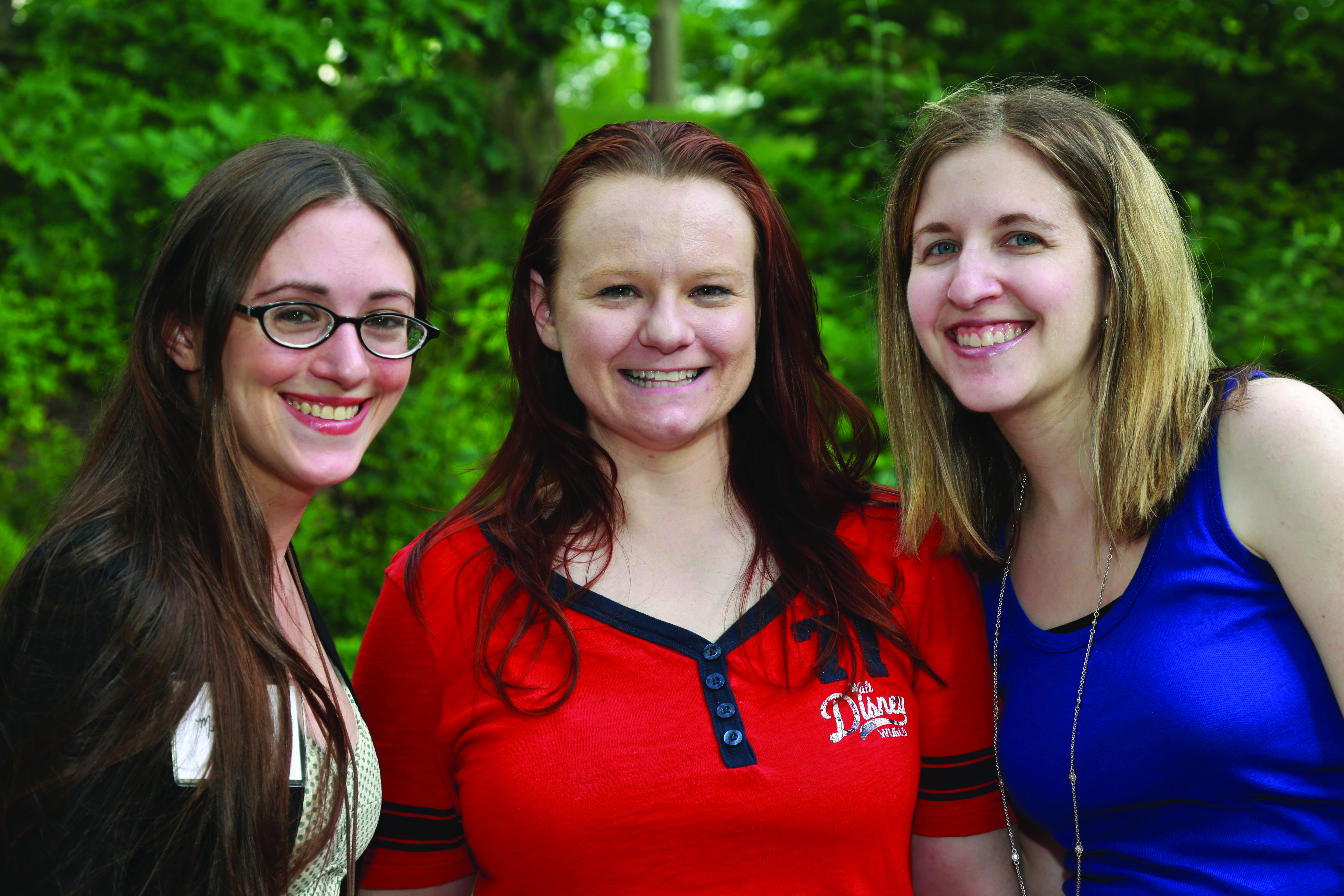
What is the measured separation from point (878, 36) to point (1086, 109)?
9.22ft

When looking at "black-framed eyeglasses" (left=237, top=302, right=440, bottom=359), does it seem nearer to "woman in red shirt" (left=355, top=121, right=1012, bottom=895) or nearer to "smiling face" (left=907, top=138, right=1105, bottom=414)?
"woman in red shirt" (left=355, top=121, right=1012, bottom=895)

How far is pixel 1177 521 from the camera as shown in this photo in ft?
6.95

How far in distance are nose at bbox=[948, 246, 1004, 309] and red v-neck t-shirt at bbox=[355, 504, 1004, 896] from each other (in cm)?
57

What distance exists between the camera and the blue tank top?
1.99 meters

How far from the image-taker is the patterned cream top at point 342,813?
6.41 ft

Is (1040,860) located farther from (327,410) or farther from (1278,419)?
(327,410)

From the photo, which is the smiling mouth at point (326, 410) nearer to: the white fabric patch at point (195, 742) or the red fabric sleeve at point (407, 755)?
the red fabric sleeve at point (407, 755)

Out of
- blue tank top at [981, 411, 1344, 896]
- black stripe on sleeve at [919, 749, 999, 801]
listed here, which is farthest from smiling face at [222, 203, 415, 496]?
blue tank top at [981, 411, 1344, 896]

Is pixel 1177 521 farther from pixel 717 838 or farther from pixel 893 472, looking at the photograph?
pixel 893 472

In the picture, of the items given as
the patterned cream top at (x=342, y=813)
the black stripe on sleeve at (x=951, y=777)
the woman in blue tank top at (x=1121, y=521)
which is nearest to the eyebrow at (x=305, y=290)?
the patterned cream top at (x=342, y=813)

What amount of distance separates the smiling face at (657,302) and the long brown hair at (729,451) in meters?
0.05

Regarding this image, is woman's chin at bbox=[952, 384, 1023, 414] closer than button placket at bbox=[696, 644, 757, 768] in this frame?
No

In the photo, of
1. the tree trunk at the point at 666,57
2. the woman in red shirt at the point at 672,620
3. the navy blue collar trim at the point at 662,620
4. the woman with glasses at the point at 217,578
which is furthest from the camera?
the tree trunk at the point at 666,57

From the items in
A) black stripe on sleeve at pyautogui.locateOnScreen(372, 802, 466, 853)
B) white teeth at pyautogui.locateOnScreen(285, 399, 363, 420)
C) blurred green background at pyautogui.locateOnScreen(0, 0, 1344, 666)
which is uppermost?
blurred green background at pyautogui.locateOnScreen(0, 0, 1344, 666)
